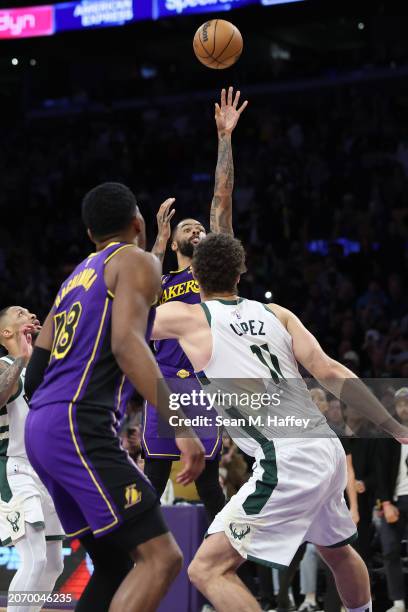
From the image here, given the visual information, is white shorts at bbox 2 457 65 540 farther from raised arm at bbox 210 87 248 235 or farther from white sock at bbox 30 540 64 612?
raised arm at bbox 210 87 248 235

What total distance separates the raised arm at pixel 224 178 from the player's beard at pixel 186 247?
0.90 ft

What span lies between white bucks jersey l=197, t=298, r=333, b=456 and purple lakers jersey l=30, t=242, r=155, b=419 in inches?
29.2

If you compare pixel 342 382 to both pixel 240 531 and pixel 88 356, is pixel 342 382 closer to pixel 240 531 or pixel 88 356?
pixel 240 531

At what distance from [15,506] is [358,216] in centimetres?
959

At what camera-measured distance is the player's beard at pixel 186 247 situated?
6.41 metres

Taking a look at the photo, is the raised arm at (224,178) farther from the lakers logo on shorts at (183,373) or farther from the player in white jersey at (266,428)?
the player in white jersey at (266,428)

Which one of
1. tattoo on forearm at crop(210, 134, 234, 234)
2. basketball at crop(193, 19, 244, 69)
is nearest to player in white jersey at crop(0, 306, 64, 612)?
tattoo on forearm at crop(210, 134, 234, 234)

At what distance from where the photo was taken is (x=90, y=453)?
3.55 m

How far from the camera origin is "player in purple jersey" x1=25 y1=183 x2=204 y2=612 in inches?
138

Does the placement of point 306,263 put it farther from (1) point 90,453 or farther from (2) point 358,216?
(1) point 90,453

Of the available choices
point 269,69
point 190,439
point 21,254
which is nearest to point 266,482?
point 190,439

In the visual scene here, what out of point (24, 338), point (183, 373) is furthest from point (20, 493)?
point (183, 373)

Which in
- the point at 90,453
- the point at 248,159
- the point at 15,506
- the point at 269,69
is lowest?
the point at 15,506

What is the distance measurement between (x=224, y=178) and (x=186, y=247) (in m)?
0.53
